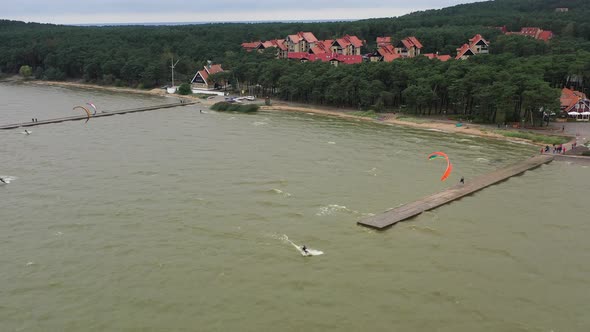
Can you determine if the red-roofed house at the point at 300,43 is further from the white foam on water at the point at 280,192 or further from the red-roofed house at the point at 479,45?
the white foam on water at the point at 280,192

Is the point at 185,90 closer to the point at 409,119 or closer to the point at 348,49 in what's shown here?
the point at 348,49

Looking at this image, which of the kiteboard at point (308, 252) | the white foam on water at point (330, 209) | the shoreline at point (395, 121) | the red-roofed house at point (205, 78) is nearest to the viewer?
the kiteboard at point (308, 252)

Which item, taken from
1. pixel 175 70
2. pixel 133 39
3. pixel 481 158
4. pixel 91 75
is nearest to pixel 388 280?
pixel 481 158

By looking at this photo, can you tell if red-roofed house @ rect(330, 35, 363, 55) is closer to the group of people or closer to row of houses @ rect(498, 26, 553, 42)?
row of houses @ rect(498, 26, 553, 42)

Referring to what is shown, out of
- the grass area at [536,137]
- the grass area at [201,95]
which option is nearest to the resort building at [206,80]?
the grass area at [201,95]

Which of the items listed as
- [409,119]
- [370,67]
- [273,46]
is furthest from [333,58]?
[409,119]

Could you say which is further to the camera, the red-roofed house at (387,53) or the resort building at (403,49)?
the resort building at (403,49)

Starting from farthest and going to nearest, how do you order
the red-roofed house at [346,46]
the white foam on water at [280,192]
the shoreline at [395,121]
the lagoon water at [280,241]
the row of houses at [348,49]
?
1. the red-roofed house at [346,46]
2. the row of houses at [348,49]
3. the shoreline at [395,121]
4. the white foam on water at [280,192]
5. the lagoon water at [280,241]
